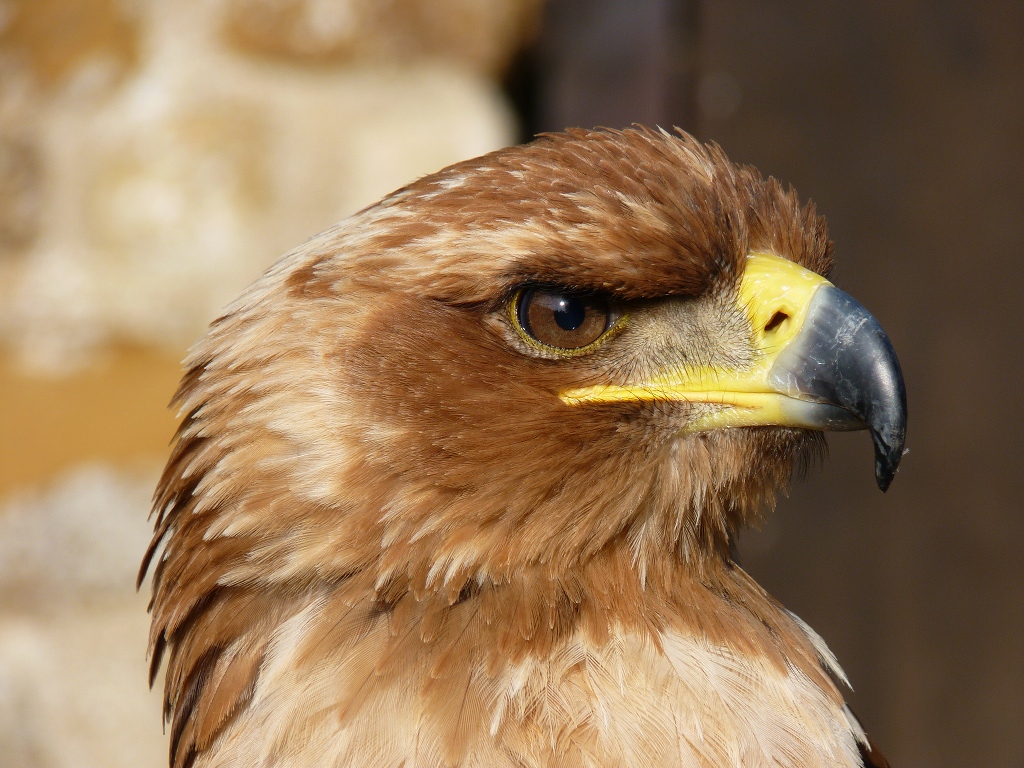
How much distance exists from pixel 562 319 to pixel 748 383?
0.24 meters

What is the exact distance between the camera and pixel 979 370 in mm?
2701

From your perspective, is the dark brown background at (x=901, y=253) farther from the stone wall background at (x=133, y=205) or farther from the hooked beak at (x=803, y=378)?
the hooked beak at (x=803, y=378)

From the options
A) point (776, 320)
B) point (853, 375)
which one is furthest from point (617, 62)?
point (853, 375)

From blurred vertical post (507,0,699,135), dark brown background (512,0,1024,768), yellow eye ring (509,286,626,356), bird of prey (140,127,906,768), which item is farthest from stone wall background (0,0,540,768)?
yellow eye ring (509,286,626,356)

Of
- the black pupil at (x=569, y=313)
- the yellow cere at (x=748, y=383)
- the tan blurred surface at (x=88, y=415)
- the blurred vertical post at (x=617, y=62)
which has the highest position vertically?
the blurred vertical post at (x=617, y=62)

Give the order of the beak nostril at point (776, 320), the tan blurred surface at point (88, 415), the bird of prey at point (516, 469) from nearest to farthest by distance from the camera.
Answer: the bird of prey at point (516, 469), the beak nostril at point (776, 320), the tan blurred surface at point (88, 415)

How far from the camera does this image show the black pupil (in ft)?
4.08

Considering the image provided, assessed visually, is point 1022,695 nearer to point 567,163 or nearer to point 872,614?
point 872,614

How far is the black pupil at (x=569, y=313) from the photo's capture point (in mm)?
1244

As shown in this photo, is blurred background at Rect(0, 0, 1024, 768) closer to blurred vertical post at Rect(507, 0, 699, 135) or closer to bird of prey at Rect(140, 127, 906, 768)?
blurred vertical post at Rect(507, 0, 699, 135)

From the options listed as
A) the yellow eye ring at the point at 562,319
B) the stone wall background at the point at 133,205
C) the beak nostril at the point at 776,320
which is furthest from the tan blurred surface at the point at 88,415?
the beak nostril at the point at 776,320

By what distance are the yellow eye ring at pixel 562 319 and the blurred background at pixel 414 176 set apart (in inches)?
48.4

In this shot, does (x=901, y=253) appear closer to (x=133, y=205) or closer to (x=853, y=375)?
(x=853, y=375)

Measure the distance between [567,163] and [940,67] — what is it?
5.60ft
